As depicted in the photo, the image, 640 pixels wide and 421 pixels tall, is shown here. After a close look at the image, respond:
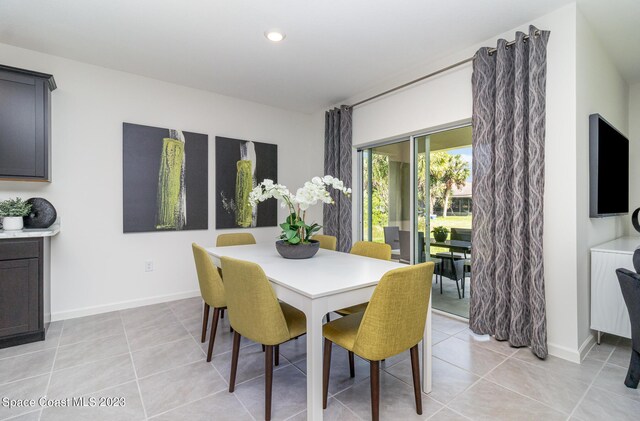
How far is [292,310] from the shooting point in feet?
6.46

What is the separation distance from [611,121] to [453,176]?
4.94 ft

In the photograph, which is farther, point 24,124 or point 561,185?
point 24,124

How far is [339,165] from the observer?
4.12 m

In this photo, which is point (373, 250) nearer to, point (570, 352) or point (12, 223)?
point (570, 352)

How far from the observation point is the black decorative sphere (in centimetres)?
266

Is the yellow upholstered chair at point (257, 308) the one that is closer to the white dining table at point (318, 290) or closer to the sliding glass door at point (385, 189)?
the white dining table at point (318, 290)

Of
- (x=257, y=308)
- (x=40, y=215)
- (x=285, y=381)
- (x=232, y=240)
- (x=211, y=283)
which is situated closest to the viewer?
(x=257, y=308)

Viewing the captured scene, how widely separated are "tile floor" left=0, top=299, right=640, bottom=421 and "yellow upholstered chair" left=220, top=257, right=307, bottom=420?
375mm

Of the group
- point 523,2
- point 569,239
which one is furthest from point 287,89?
point 569,239

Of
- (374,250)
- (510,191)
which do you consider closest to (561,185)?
(510,191)

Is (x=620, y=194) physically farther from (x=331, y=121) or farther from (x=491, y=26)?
(x=331, y=121)

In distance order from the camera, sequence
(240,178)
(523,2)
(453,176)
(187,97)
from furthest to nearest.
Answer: (240,178) → (187,97) → (453,176) → (523,2)

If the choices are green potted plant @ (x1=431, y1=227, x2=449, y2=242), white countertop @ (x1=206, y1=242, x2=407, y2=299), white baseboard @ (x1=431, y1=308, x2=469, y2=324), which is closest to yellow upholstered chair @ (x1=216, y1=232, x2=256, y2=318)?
white countertop @ (x1=206, y1=242, x2=407, y2=299)

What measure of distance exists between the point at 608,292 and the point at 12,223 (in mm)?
4639
